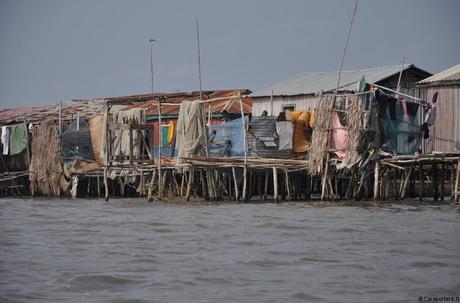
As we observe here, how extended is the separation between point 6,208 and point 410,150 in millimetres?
10761

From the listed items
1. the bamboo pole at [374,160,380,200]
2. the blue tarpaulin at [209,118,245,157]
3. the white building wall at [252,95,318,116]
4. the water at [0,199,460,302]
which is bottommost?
the water at [0,199,460,302]

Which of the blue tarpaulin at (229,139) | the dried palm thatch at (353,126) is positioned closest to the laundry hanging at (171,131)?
the blue tarpaulin at (229,139)

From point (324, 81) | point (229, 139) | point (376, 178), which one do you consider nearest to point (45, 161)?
point (229, 139)

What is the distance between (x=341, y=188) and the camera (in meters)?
22.5

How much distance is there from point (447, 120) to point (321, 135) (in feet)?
17.0

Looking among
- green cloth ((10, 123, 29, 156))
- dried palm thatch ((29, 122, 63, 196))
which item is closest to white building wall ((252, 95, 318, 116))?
dried palm thatch ((29, 122, 63, 196))

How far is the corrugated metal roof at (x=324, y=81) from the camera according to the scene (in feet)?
83.1

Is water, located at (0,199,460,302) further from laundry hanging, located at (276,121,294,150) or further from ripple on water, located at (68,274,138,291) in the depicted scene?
laundry hanging, located at (276,121,294,150)

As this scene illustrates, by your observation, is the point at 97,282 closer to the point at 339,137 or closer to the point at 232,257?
the point at 232,257

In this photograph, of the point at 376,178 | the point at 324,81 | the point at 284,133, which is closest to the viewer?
the point at 376,178

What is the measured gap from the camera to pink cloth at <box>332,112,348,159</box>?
19069 millimetres

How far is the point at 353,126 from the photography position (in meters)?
18.9

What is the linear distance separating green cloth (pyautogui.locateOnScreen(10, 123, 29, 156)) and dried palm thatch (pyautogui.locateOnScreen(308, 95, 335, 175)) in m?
12.4

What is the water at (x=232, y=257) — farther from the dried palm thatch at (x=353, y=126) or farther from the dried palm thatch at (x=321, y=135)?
the dried palm thatch at (x=321, y=135)
